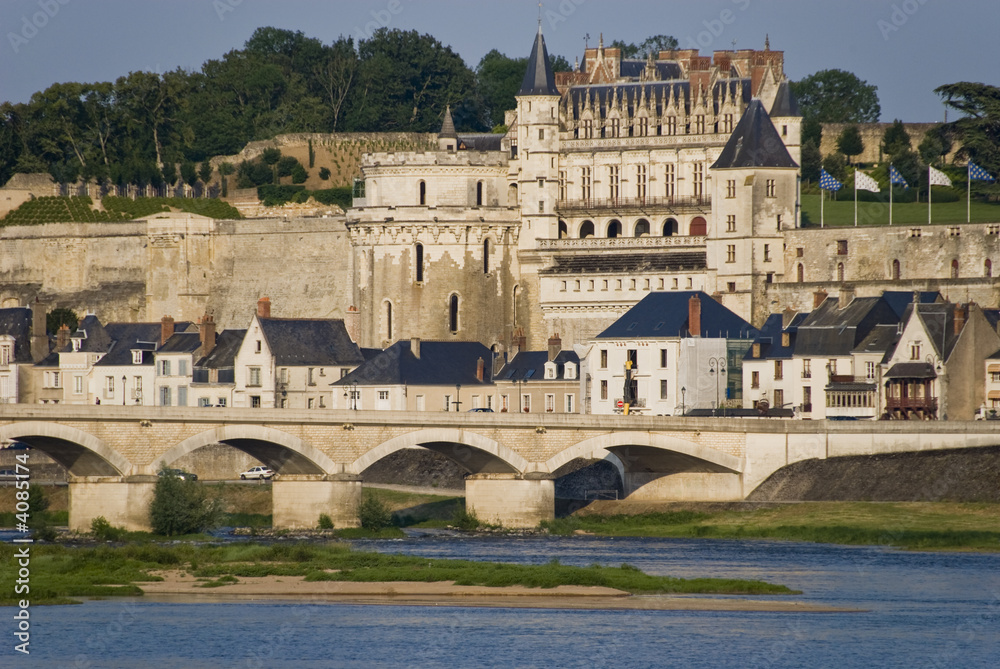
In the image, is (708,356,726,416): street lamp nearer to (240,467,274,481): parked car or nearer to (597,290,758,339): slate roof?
(597,290,758,339): slate roof

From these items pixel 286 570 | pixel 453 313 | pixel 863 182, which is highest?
pixel 863 182

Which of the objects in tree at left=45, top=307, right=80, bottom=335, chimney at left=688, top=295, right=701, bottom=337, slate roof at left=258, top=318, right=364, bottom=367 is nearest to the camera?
chimney at left=688, top=295, right=701, bottom=337

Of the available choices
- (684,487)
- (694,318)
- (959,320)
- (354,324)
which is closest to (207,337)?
(354,324)

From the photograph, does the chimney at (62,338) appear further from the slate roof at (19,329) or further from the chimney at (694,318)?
the chimney at (694,318)

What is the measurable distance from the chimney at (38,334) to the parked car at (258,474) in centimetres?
1485

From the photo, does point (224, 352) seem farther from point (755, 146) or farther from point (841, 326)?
point (841, 326)

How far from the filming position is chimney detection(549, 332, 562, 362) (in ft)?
284

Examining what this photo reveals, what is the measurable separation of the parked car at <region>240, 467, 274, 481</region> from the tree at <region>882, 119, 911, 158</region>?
1775 inches

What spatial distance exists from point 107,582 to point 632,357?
32.1 meters

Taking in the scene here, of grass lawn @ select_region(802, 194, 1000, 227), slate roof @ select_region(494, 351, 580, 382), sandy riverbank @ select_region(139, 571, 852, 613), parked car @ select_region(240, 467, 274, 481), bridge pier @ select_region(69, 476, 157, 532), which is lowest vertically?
sandy riverbank @ select_region(139, 571, 852, 613)

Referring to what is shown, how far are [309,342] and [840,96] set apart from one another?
56.3m

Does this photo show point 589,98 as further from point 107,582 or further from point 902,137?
point 107,582

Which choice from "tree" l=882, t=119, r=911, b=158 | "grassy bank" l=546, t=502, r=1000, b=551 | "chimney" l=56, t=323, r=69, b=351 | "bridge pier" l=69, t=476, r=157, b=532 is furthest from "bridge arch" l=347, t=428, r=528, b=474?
"tree" l=882, t=119, r=911, b=158

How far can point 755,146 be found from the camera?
297ft
